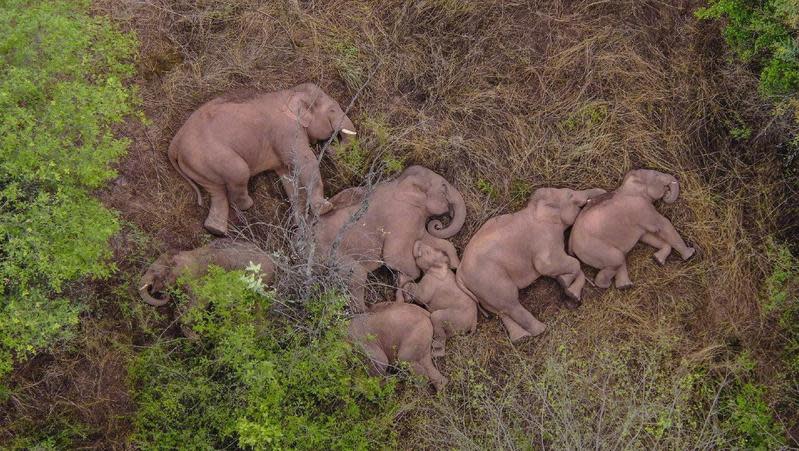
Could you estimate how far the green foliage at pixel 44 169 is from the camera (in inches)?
175

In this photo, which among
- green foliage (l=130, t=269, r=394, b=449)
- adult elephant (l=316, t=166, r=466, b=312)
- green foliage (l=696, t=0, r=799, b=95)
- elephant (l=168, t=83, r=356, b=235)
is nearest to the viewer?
green foliage (l=130, t=269, r=394, b=449)

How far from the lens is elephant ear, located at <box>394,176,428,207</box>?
5672 millimetres

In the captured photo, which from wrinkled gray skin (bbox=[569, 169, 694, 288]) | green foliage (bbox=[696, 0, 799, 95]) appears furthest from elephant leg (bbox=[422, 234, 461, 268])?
green foliage (bbox=[696, 0, 799, 95])

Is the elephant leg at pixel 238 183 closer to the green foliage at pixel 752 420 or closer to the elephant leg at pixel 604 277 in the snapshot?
the elephant leg at pixel 604 277

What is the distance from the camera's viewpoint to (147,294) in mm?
5465

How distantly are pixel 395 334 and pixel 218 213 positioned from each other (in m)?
1.76

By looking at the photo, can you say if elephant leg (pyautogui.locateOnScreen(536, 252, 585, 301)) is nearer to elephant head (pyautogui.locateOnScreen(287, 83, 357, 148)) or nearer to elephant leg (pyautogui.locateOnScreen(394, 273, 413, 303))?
elephant leg (pyautogui.locateOnScreen(394, 273, 413, 303))

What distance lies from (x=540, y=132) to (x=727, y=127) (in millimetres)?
1598

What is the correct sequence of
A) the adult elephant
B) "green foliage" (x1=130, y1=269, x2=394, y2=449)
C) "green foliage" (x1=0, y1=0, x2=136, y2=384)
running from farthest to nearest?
the adult elephant → "green foliage" (x1=130, y1=269, x2=394, y2=449) → "green foliage" (x1=0, y1=0, x2=136, y2=384)

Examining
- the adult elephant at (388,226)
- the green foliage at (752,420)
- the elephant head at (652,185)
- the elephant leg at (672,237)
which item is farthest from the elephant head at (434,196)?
the green foliage at (752,420)

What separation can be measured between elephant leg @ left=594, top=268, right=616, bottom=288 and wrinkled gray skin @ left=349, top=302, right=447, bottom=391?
1.49 metres

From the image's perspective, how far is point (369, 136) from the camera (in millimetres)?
5957

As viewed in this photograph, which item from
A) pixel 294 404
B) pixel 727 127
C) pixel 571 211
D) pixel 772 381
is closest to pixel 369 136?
pixel 571 211

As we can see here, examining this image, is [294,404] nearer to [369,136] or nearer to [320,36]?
[369,136]
